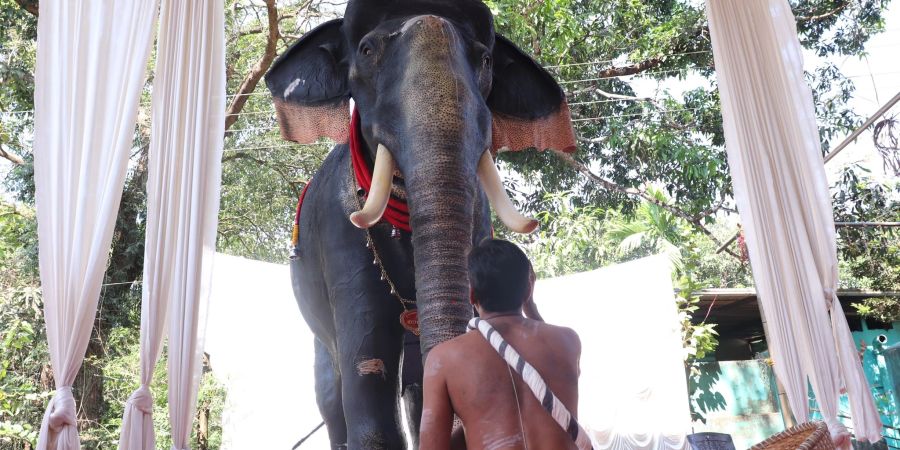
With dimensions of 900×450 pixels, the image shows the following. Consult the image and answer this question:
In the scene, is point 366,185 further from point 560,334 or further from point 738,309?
point 738,309

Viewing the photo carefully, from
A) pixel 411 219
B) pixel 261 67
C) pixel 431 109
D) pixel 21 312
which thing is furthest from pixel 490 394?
pixel 21 312

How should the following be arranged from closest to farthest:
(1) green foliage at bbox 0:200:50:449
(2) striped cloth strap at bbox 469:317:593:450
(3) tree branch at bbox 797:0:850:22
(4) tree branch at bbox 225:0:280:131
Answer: (2) striped cloth strap at bbox 469:317:593:450 < (4) tree branch at bbox 225:0:280:131 < (1) green foliage at bbox 0:200:50:449 < (3) tree branch at bbox 797:0:850:22

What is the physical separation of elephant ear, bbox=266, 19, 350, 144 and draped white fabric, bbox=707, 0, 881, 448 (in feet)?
4.84

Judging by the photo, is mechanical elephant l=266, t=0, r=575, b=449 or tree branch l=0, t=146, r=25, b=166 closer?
mechanical elephant l=266, t=0, r=575, b=449

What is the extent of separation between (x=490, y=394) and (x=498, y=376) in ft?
0.13

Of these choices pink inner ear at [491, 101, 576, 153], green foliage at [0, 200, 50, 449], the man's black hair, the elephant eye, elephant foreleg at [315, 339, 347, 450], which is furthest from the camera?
green foliage at [0, 200, 50, 449]

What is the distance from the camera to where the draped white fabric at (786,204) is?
2963mm

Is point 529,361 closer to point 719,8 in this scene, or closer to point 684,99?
point 719,8

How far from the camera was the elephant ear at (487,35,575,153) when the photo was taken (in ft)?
10.5

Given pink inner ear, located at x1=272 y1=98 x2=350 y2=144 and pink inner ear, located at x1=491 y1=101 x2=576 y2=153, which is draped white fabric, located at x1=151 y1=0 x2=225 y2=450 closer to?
pink inner ear, located at x1=272 y1=98 x2=350 y2=144

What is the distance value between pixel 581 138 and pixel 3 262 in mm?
5726

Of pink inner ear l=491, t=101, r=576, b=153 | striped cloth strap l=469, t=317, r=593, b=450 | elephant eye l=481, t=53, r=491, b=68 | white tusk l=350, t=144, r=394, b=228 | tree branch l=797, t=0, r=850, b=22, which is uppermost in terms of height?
tree branch l=797, t=0, r=850, b=22

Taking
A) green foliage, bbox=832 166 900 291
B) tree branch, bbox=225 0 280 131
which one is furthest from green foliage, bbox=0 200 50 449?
green foliage, bbox=832 166 900 291

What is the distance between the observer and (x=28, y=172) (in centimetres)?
789
